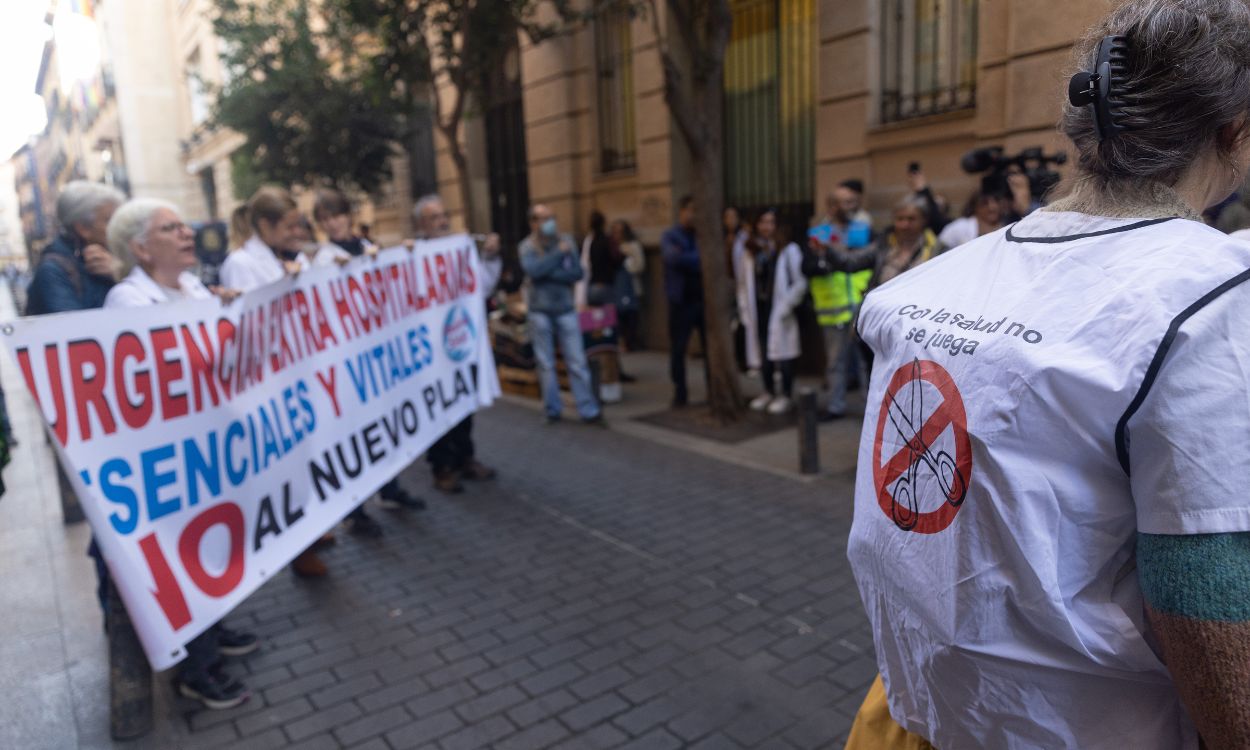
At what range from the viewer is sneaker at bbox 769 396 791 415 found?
25.5 feet

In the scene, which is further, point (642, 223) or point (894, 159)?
point (642, 223)

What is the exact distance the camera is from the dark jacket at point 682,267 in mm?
8164

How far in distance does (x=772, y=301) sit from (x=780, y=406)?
38.7 inches

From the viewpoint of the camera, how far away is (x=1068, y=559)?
98cm

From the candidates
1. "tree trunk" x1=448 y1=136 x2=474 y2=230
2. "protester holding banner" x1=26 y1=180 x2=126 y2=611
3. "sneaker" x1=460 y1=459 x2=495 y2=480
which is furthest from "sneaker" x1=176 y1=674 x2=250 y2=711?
"tree trunk" x1=448 y1=136 x2=474 y2=230

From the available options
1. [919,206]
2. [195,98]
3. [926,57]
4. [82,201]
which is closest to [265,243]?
[82,201]

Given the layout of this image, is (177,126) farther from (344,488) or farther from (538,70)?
(344,488)

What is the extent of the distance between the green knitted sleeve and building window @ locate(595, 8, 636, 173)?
11487 mm

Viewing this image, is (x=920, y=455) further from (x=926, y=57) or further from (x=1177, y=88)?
(x=926, y=57)

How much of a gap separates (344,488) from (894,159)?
20.6ft

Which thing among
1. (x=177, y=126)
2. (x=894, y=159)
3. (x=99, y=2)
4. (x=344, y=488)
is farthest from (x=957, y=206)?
(x=99, y=2)

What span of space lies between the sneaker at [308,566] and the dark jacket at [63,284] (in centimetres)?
163

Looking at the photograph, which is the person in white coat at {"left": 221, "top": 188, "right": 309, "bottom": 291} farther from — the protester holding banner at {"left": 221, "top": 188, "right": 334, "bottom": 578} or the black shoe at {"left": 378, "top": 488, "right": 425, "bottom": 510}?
the black shoe at {"left": 378, "top": 488, "right": 425, "bottom": 510}

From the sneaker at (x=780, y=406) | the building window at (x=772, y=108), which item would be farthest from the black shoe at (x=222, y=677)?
the building window at (x=772, y=108)
